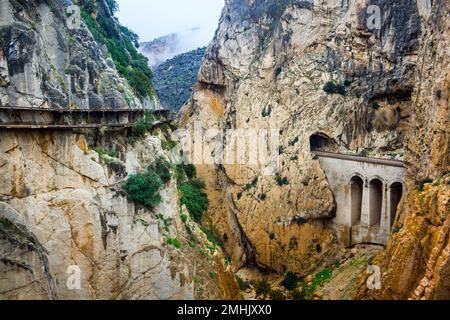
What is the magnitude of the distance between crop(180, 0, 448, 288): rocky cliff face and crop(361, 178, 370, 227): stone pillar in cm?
296

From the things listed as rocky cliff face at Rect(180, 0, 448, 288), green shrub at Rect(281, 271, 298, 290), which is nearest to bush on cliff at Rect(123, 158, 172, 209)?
green shrub at Rect(281, 271, 298, 290)

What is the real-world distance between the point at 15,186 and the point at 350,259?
29.2 metres

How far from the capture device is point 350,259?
39188 millimetres

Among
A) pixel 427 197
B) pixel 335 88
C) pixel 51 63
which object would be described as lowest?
pixel 427 197

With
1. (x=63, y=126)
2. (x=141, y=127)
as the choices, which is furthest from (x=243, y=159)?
(x=63, y=126)

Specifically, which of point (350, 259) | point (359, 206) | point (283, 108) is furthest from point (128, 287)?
point (283, 108)

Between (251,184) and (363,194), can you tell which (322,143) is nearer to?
(363,194)

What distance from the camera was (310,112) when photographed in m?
45.4

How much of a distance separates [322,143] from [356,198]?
23.9ft

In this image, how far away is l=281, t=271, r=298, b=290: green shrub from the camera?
39.7m

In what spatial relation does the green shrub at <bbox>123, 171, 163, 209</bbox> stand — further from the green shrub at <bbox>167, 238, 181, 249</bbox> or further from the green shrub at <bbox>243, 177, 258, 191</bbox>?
the green shrub at <bbox>243, 177, 258, 191</bbox>

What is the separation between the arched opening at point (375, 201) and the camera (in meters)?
39.4

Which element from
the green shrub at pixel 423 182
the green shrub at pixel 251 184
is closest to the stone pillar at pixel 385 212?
the green shrub at pixel 423 182

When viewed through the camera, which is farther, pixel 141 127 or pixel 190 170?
pixel 190 170
